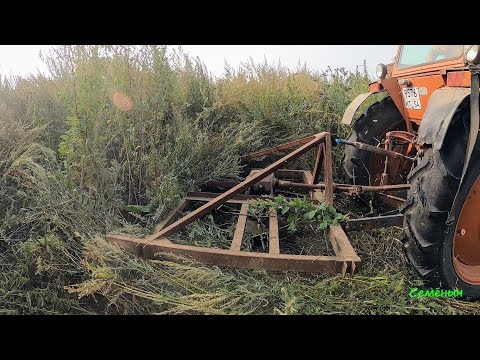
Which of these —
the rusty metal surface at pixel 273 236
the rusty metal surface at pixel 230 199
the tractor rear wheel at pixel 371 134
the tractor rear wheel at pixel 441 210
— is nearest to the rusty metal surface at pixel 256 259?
the rusty metal surface at pixel 273 236

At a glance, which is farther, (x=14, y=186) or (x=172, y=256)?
(x=14, y=186)

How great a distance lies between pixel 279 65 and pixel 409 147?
110 inches

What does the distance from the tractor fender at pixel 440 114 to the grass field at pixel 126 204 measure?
2.79 feet

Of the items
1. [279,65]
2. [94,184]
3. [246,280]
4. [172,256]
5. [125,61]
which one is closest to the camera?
[172,256]

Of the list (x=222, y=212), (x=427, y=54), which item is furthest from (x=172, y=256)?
(x=427, y=54)

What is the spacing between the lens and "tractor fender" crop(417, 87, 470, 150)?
6.52 feet

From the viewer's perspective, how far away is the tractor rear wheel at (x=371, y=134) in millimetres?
3303

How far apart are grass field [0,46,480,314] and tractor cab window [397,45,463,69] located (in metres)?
1.27

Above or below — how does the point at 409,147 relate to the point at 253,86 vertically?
below

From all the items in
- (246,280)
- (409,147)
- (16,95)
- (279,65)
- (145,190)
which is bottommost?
(246,280)

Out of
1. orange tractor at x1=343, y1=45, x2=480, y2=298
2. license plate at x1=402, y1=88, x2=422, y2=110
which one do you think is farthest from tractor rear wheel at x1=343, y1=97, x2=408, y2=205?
orange tractor at x1=343, y1=45, x2=480, y2=298

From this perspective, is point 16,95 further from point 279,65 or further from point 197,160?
point 279,65

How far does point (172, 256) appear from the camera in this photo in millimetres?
2098

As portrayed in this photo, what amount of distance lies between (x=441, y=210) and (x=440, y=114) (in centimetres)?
58
